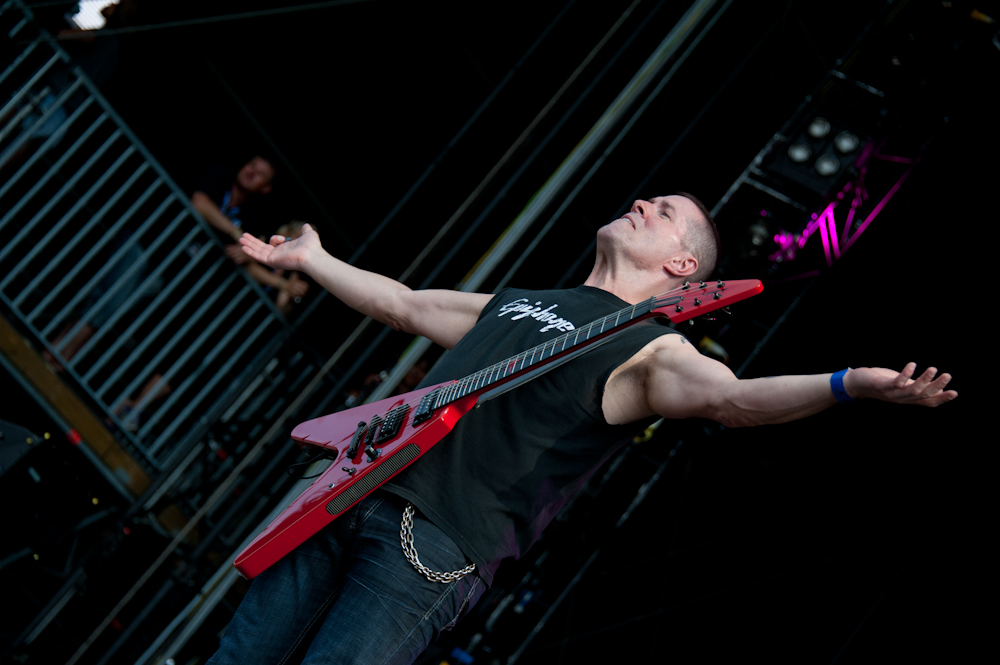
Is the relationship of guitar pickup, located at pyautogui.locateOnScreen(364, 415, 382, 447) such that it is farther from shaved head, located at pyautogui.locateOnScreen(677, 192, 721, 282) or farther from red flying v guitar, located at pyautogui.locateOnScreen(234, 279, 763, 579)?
shaved head, located at pyautogui.locateOnScreen(677, 192, 721, 282)

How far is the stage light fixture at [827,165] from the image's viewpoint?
12.6ft

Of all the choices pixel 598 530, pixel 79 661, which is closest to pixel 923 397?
pixel 598 530

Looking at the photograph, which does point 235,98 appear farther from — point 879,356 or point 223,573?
point 879,356

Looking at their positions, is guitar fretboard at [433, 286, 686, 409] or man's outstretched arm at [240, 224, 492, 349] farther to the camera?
man's outstretched arm at [240, 224, 492, 349]

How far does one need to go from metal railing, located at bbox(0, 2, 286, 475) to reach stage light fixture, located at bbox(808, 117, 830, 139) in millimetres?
3187

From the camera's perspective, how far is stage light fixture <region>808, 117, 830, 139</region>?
12.9 ft

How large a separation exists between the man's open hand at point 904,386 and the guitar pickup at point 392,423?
1.05 meters

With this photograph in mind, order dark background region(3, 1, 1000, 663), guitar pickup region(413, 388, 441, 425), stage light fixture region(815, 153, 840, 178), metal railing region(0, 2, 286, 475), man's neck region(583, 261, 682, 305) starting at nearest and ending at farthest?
guitar pickup region(413, 388, 441, 425) → man's neck region(583, 261, 682, 305) → dark background region(3, 1, 1000, 663) → stage light fixture region(815, 153, 840, 178) → metal railing region(0, 2, 286, 475)

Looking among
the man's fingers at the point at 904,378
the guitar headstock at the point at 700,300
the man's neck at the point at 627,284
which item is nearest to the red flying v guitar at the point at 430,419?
the guitar headstock at the point at 700,300

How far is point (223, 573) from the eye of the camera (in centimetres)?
300

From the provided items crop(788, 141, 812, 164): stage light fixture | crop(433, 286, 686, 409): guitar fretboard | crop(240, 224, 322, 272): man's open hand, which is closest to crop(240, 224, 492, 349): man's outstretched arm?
crop(240, 224, 322, 272): man's open hand

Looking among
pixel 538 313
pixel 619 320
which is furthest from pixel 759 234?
pixel 619 320

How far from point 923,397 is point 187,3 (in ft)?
16.1

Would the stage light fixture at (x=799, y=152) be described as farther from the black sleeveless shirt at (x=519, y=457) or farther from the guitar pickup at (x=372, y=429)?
the guitar pickup at (x=372, y=429)
